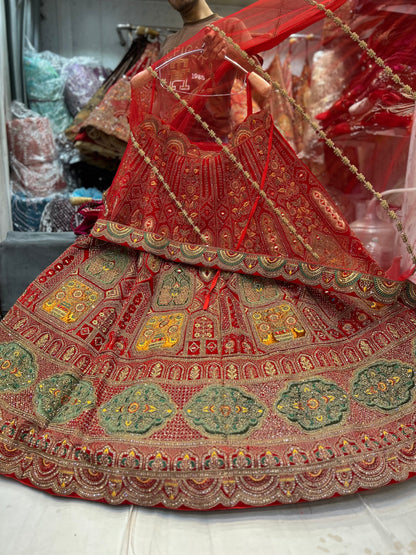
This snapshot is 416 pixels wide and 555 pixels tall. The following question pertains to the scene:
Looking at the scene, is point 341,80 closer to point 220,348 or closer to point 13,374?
point 220,348

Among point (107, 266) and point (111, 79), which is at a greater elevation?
point (111, 79)

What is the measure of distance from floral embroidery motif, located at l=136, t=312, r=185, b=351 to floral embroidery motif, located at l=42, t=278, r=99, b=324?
20cm

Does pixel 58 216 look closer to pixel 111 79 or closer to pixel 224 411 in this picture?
pixel 111 79

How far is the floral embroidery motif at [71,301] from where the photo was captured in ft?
4.29

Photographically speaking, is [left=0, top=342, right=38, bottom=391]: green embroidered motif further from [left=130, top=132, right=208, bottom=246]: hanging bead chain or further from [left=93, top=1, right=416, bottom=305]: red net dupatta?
[left=130, top=132, right=208, bottom=246]: hanging bead chain

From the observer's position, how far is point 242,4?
1534mm

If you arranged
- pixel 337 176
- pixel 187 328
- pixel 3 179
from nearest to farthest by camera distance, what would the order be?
pixel 187 328, pixel 337 176, pixel 3 179

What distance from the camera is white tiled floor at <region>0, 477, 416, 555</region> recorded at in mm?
836

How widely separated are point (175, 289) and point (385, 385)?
649 millimetres

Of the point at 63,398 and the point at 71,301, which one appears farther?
the point at 71,301

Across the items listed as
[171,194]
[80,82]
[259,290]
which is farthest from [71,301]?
[80,82]

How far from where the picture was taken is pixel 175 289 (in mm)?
1354

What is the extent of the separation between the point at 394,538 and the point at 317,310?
23.5 inches

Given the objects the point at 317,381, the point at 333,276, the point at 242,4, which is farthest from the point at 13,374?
the point at 242,4
